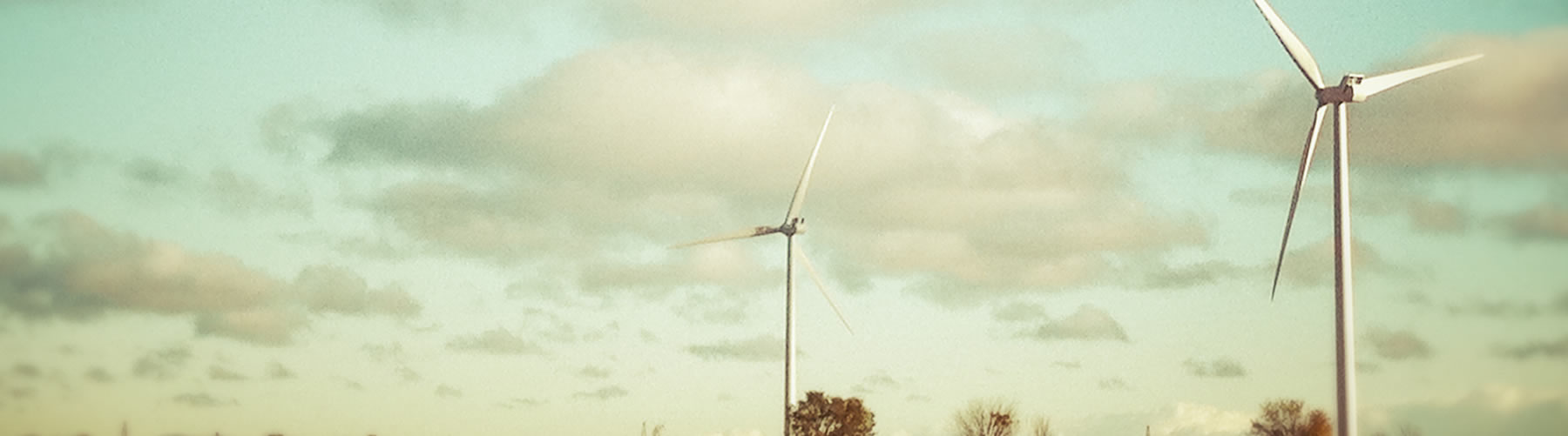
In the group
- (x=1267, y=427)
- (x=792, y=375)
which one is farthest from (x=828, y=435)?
(x=1267, y=427)

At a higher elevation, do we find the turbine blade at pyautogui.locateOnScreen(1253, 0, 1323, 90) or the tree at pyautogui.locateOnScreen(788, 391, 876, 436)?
the turbine blade at pyautogui.locateOnScreen(1253, 0, 1323, 90)

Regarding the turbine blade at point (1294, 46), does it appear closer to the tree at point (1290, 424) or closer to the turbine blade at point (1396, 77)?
the turbine blade at point (1396, 77)

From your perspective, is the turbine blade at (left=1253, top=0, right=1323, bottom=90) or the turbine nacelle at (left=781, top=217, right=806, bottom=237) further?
the turbine nacelle at (left=781, top=217, right=806, bottom=237)

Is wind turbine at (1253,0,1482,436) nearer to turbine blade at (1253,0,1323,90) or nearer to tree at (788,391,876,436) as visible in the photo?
turbine blade at (1253,0,1323,90)

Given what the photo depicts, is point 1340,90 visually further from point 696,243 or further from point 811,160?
point 696,243

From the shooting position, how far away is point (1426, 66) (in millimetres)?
83250

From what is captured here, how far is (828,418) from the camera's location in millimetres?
153250

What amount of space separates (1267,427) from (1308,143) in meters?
116

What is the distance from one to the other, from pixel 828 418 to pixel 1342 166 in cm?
7845

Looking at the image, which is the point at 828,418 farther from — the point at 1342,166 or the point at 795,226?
the point at 1342,166

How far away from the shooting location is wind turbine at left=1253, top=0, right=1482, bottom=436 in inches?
3103

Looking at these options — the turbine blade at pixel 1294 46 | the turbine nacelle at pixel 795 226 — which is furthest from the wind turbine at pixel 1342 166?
the turbine nacelle at pixel 795 226

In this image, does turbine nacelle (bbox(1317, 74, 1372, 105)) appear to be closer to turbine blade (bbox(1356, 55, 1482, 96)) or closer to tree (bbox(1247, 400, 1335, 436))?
turbine blade (bbox(1356, 55, 1482, 96))

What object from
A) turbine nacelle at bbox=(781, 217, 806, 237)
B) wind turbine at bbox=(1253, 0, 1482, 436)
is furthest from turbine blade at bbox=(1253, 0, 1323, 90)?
turbine nacelle at bbox=(781, 217, 806, 237)
